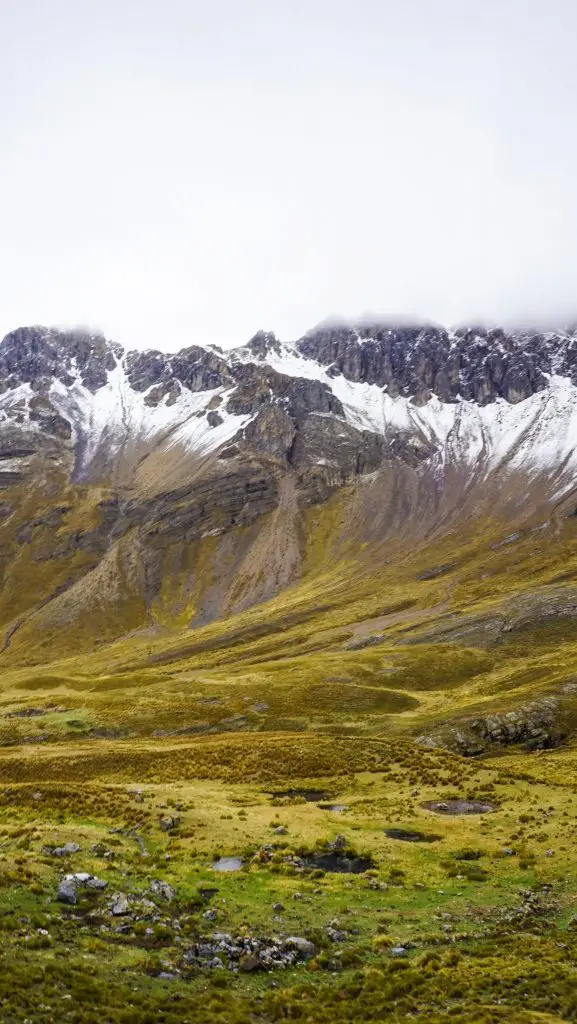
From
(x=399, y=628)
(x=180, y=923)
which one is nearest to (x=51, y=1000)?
(x=180, y=923)

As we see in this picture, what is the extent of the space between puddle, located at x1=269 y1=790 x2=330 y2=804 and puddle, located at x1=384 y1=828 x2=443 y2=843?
31.6 ft

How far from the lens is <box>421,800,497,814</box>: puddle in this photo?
4516cm

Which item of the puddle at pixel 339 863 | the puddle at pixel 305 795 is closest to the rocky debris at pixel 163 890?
the puddle at pixel 339 863

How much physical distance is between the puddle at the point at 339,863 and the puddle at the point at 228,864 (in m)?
3.51

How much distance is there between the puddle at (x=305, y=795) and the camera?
49219mm

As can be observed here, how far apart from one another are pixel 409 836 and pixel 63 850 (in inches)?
781

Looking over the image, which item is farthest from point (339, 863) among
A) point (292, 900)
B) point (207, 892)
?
point (207, 892)

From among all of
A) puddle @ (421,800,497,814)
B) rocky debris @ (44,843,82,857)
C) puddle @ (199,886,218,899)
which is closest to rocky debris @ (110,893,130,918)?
puddle @ (199,886,218,899)

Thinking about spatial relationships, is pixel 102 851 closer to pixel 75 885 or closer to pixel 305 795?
pixel 75 885

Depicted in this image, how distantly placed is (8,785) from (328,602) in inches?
5858

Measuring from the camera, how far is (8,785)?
161ft

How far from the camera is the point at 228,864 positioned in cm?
3381

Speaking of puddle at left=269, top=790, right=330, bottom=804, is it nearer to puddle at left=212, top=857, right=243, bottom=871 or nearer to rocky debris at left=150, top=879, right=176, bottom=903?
puddle at left=212, top=857, right=243, bottom=871

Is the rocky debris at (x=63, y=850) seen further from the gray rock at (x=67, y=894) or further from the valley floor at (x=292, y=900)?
the gray rock at (x=67, y=894)
